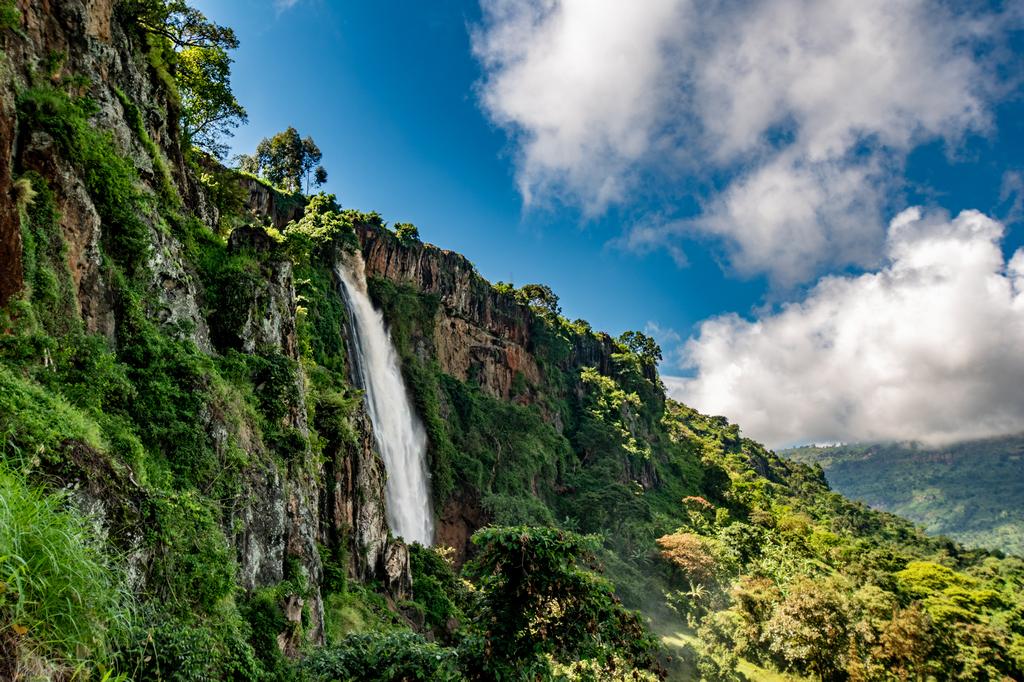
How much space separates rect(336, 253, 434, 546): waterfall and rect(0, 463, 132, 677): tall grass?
24.0 meters

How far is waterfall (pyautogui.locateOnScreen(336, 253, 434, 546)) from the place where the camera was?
2859cm

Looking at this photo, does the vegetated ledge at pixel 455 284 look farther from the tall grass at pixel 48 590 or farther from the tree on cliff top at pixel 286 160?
the tall grass at pixel 48 590

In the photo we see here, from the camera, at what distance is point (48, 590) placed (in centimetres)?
312

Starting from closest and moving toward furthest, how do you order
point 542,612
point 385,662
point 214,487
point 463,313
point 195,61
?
1. point 542,612
2. point 385,662
3. point 214,487
4. point 195,61
5. point 463,313

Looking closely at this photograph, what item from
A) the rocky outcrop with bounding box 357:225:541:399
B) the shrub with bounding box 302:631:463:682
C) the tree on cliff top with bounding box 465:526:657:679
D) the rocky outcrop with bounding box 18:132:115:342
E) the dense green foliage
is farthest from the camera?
the rocky outcrop with bounding box 357:225:541:399

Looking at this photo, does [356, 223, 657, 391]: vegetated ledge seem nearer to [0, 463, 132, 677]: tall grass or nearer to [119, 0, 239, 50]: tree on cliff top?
[119, 0, 239, 50]: tree on cliff top

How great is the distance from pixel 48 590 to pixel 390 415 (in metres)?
29.3

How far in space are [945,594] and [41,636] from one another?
51.8m

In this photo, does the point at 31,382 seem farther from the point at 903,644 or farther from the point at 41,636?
the point at 903,644

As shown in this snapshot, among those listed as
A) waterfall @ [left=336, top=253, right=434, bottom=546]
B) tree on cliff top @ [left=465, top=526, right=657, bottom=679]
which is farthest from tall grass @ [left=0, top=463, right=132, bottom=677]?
waterfall @ [left=336, top=253, right=434, bottom=546]

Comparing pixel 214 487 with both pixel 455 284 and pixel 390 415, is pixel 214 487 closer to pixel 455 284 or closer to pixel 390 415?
pixel 390 415

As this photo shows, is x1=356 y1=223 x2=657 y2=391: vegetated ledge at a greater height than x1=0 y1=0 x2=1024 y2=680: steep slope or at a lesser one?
greater

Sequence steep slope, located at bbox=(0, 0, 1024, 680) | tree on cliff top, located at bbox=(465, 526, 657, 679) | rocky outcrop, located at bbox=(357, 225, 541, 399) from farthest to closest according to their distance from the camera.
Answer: rocky outcrop, located at bbox=(357, 225, 541, 399)
tree on cliff top, located at bbox=(465, 526, 657, 679)
steep slope, located at bbox=(0, 0, 1024, 680)

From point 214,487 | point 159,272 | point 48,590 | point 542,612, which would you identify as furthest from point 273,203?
point 48,590
